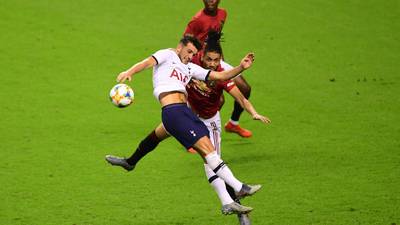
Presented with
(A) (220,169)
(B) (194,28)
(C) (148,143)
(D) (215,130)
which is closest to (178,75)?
(D) (215,130)

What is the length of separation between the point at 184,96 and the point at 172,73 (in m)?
0.31

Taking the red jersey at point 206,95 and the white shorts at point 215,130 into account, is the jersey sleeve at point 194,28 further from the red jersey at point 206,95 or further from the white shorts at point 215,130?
the white shorts at point 215,130

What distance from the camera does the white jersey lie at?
368 inches

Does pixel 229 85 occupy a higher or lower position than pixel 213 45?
lower

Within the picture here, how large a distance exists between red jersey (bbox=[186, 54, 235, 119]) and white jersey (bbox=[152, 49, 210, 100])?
0.66 m

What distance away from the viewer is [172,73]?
9398 mm

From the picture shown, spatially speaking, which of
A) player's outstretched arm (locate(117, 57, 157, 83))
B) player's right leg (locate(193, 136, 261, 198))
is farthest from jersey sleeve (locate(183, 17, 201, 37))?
player's right leg (locate(193, 136, 261, 198))

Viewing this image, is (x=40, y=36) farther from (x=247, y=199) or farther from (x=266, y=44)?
(x=247, y=199)

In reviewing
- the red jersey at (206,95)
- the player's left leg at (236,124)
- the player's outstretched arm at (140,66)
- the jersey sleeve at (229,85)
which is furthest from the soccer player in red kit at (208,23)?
the player's outstretched arm at (140,66)

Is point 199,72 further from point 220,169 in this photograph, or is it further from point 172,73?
point 220,169

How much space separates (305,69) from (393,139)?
404cm

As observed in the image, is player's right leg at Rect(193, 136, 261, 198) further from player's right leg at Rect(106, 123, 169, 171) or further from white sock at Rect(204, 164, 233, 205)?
player's right leg at Rect(106, 123, 169, 171)

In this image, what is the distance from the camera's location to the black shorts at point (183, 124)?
29.3 feet

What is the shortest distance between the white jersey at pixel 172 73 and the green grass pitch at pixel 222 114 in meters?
1.62
